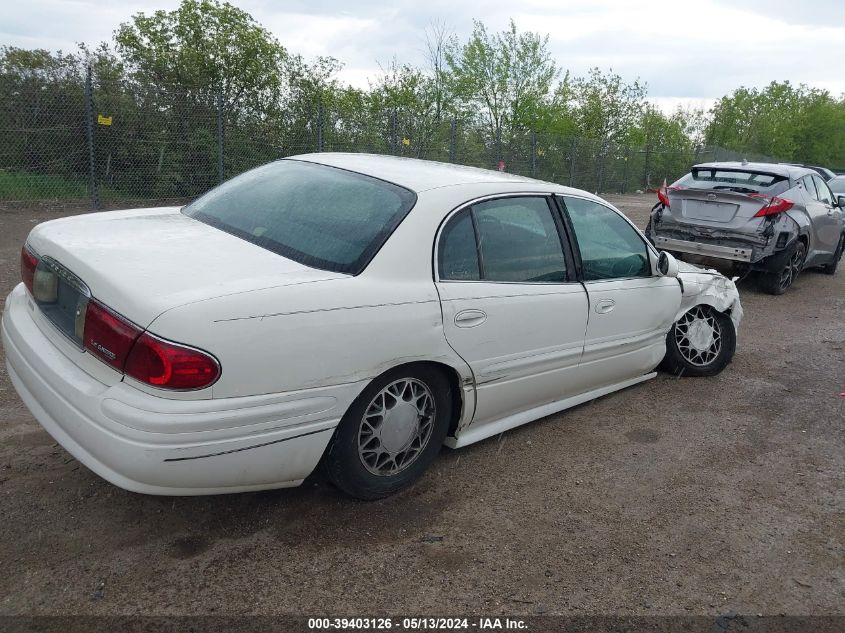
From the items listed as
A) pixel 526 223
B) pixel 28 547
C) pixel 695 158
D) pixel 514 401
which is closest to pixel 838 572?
pixel 514 401

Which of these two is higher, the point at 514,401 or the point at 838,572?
the point at 514,401

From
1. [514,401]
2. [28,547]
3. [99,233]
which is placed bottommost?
[28,547]

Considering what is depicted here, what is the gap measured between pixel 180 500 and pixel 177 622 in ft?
2.73

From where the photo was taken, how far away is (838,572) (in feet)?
9.68

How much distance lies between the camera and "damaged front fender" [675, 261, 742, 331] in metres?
5.03

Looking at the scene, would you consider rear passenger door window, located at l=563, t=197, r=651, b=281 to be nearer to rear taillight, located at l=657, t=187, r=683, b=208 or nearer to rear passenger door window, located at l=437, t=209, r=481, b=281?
rear passenger door window, located at l=437, t=209, r=481, b=281

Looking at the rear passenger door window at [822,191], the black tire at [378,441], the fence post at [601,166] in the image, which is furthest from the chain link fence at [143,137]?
the fence post at [601,166]

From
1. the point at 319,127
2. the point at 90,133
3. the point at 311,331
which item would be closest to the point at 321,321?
the point at 311,331

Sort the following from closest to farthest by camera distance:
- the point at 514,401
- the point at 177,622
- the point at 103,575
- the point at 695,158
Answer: the point at 177,622
the point at 103,575
the point at 514,401
the point at 695,158

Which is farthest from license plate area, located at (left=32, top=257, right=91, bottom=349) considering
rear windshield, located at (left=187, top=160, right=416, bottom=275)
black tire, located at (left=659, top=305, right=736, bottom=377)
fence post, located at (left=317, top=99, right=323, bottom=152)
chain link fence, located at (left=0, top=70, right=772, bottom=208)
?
fence post, located at (left=317, top=99, right=323, bottom=152)

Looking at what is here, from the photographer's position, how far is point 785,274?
8.90 metres

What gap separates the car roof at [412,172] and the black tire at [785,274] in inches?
229

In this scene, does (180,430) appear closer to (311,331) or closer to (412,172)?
(311,331)

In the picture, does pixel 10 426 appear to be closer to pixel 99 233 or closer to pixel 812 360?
pixel 99 233
